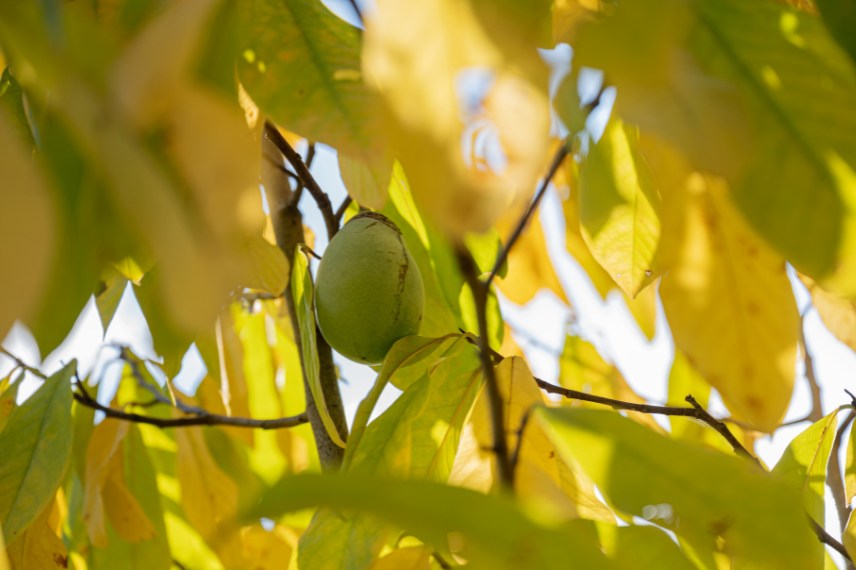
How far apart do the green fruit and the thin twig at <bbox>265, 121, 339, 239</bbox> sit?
15 centimetres

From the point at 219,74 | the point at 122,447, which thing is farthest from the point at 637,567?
the point at 122,447

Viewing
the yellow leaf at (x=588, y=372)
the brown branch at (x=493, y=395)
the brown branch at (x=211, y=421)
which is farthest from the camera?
the yellow leaf at (x=588, y=372)

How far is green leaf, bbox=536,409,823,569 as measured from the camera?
48 centimetres

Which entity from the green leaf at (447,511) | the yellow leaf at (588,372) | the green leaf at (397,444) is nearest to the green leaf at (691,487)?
the green leaf at (447,511)

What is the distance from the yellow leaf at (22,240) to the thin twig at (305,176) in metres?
0.73

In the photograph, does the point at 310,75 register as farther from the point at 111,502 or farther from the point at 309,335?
the point at 111,502

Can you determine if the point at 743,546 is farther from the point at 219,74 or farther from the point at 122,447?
the point at 122,447

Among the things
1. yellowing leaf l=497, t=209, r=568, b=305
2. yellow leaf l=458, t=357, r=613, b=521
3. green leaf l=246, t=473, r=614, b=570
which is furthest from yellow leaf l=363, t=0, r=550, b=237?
yellowing leaf l=497, t=209, r=568, b=305

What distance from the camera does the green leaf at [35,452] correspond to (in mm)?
918

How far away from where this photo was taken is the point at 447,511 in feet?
1.19

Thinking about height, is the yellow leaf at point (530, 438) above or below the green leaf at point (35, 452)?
above

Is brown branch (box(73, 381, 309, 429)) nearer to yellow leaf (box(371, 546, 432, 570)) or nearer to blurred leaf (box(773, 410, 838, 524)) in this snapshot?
yellow leaf (box(371, 546, 432, 570))

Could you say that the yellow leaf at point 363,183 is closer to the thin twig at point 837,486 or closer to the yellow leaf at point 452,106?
the yellow leaf at point 452,106

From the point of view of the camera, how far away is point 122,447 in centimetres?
132
